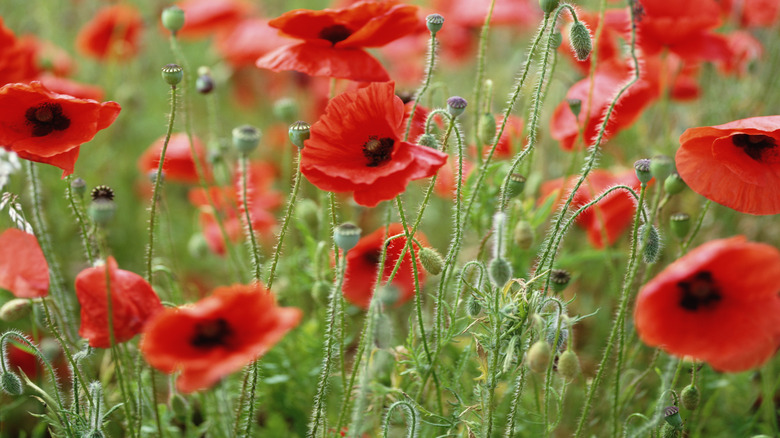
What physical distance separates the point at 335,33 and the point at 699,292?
1.05 meters

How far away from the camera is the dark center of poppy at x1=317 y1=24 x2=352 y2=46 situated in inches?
73.5

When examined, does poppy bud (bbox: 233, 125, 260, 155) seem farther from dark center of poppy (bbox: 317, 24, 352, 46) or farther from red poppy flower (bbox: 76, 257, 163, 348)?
red poppy flower (bbox: 76, 257, 163, 348)

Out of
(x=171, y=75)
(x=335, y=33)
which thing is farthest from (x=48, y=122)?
(x=335, y=33)

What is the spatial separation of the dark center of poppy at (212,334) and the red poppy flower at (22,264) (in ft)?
1.19

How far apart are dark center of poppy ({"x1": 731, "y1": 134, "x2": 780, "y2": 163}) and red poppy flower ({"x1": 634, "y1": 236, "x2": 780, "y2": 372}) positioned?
507mm

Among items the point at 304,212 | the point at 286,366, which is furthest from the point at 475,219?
the point at 286,366

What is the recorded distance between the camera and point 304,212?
221cm

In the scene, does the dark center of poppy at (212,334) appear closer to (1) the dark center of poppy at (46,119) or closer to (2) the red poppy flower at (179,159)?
(1) the dark center of poppy at (46,119)

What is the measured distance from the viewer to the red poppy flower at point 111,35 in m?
3.49

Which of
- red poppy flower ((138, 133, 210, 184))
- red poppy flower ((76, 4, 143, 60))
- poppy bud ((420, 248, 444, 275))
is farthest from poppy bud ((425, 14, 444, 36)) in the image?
red poppy flower ((76, 4, 143, 60))

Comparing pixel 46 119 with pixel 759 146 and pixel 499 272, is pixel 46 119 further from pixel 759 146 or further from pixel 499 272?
pixel 759 146

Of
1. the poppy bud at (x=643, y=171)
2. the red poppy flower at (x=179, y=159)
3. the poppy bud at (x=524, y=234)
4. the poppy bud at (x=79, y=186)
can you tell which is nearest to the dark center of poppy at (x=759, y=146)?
the poppy bud at (x=643, y=171)

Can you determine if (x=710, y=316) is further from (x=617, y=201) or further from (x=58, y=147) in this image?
(x=58, y=147)

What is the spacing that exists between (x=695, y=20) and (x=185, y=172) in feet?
6.55
